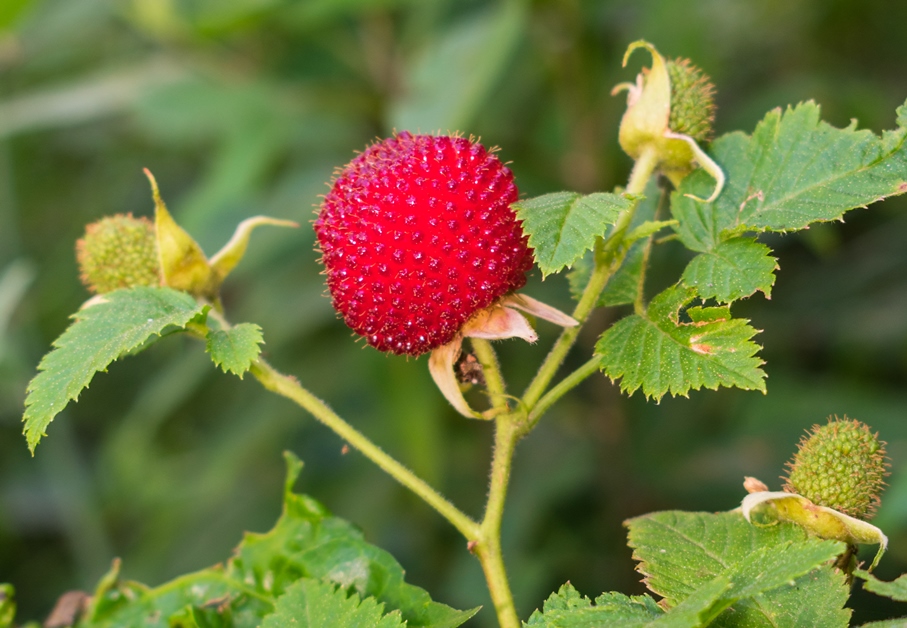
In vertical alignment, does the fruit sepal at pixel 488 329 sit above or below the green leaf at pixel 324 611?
above

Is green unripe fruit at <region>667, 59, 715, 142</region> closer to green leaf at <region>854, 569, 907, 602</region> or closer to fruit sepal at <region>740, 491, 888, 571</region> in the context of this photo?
fruit sepal at <region>740, 491, 888, 571</region>

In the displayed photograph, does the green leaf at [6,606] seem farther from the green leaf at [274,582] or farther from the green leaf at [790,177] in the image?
the green leaf at [790,177]

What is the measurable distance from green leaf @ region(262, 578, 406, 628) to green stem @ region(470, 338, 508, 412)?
23cm

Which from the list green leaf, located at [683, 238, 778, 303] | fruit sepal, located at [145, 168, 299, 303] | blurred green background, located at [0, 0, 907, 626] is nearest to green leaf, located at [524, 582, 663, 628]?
green leaf, located at [683, 238, 778, 303]

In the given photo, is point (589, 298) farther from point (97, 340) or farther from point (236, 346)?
point (97, 340)

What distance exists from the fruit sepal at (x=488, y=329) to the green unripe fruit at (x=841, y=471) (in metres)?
0.27

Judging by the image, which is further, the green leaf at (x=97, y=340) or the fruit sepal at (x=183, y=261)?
the fruit sepal at (x=183, y=261)

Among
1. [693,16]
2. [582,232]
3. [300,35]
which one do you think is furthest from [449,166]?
[300,35]

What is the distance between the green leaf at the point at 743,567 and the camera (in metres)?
0.72

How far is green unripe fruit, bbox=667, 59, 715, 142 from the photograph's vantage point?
1.01 m

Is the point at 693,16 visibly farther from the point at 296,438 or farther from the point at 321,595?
the point at 321,595

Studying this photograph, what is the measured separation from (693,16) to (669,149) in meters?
1.92

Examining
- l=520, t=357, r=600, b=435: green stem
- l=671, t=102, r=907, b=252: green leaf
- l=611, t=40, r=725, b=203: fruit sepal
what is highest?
l=611, t=40, r=725, b=203: fruit sepal

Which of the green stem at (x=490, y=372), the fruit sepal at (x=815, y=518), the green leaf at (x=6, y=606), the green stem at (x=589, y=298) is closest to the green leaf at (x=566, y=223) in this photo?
the green stem at (x=589, y=298)
